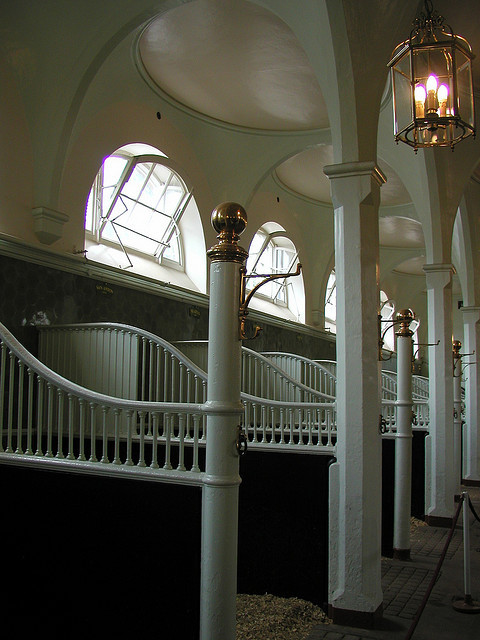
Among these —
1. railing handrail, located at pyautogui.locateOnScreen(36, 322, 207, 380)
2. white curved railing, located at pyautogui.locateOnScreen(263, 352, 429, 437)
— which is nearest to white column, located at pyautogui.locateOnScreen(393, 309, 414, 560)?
white curved railing, located at pyautogui.locateOnScreen(263, 352, 429, 437)

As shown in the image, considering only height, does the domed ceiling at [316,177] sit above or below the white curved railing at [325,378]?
above

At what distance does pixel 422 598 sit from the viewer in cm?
608

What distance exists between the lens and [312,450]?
6.44m

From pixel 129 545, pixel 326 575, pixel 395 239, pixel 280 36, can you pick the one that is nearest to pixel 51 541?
pixel 129 545

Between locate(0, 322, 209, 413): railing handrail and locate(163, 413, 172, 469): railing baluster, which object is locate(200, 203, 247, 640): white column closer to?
locate(0, 322, 209, 413): railing handrail

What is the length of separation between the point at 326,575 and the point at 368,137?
4063 millimetres

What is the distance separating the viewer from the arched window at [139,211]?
36.4 ft

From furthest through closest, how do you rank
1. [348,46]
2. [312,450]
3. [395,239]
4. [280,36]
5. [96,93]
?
[395,239]
[96,93]
[280,36]
[312,450]
[348,46]

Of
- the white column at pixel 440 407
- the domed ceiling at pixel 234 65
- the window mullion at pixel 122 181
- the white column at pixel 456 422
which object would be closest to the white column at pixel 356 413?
the domed ceiling at pixel 234 65

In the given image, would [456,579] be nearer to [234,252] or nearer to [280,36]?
[234,252]

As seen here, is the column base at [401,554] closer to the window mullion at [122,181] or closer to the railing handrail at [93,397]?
the railing handrail at [93,397]

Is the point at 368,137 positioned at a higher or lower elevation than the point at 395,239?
lower

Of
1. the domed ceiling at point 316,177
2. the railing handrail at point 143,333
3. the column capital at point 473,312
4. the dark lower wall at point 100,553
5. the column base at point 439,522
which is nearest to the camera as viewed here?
the dark lower wall at point 100,553

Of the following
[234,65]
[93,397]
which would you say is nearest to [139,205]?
[234,65]
